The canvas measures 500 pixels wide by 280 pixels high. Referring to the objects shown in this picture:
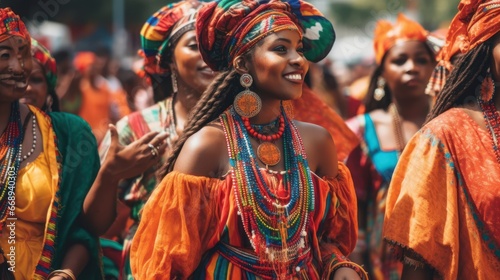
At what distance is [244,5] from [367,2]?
199ft

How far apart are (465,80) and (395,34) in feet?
9.73

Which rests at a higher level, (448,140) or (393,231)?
(448,140)

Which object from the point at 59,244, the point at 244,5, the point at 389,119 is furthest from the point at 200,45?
the point at 389,119

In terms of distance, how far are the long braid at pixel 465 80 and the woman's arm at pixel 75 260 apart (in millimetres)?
1922

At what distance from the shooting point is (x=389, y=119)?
25.4 ft

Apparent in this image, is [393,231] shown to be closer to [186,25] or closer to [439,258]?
[439,258]

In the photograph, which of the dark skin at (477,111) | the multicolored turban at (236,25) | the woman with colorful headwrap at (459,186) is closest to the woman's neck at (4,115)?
the multicolored turban at (236,25)

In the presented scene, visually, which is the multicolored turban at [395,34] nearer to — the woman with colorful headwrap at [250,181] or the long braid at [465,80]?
the long braid at [465,80]

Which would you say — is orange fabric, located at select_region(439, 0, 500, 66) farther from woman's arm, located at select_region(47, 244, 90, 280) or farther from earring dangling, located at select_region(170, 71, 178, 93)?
woman's arm, located at select_region(47, 244, 90, 280)

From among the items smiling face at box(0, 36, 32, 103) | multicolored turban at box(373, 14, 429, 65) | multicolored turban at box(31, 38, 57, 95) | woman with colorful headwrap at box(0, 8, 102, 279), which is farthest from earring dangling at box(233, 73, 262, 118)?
multicolored turban at box(373, 14, 429, 65)

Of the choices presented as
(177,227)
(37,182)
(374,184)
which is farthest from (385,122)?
(177,227)

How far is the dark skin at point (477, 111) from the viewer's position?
485cm

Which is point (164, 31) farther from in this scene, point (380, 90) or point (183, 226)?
point (183, 226)

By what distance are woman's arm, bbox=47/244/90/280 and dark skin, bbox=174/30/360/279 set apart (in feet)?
3.17
